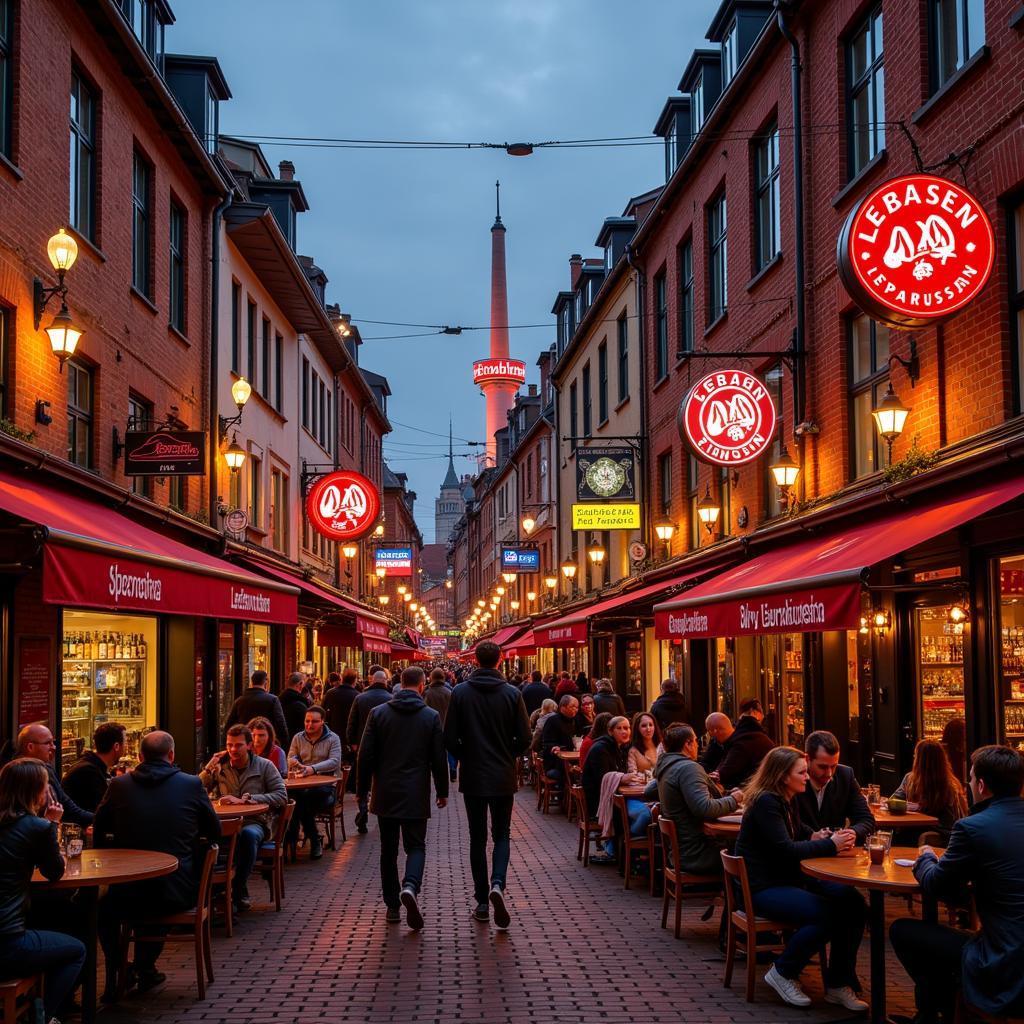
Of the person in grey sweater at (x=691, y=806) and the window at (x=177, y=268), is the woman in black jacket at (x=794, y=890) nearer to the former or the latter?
the person in grey sweater at (x=691, y=806)

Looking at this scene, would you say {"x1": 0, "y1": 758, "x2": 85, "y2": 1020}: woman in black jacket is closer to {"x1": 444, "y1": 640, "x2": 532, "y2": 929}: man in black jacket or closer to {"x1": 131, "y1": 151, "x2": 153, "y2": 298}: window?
{"x1": 444, "y1": 640, "x2": 532, "y2": 929}: man in black jacket

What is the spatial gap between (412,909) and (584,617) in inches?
511

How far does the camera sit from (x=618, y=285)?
90.2 feet

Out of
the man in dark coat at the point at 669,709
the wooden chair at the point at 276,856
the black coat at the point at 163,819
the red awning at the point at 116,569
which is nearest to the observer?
the black coat at the point at 163,819

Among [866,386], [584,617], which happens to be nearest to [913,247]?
[866,386]

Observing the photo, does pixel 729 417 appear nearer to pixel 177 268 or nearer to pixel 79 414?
pixel 79 414

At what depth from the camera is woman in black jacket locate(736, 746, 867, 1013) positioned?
709 centimetres

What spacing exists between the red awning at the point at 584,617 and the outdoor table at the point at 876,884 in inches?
427

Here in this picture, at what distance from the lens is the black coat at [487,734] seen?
9422 mm

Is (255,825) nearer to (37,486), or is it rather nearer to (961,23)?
(37,486)

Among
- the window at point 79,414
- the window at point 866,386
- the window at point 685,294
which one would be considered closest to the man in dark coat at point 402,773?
the window at point 79,414

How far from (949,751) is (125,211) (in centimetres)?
1152

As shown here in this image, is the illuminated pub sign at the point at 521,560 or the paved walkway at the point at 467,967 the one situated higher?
the illuminated pub sign at the point at 521,560

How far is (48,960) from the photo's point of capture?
598 cm
